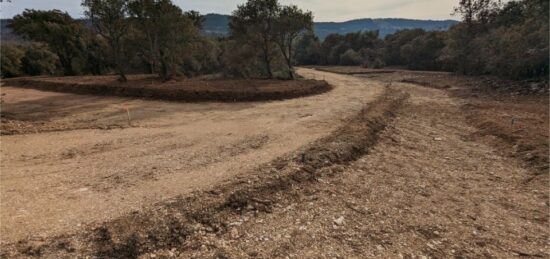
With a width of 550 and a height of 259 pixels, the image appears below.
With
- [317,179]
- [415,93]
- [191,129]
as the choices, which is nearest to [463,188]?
[317,179]

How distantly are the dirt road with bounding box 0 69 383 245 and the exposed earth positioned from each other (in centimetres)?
6

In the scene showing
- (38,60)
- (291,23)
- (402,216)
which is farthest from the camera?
(38,60)

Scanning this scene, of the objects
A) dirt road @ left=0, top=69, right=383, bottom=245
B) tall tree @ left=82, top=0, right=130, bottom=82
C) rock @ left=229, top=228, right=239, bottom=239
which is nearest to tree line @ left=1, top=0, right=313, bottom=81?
tall tree @ left=82, top=0, right=130, bottom=82

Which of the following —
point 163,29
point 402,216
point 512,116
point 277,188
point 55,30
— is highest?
point 55,30

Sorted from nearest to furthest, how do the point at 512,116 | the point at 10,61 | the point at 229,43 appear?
the point at 512,116, the point at 10,61, the point at 229,43

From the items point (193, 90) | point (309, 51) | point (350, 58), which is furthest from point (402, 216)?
point (309, 51)

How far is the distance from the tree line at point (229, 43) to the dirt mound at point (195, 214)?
24197 millimetres

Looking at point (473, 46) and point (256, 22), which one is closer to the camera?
point (256, 22)

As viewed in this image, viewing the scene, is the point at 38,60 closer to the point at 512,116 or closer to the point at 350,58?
the point at 512,116

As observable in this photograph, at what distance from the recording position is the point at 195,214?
7988mm

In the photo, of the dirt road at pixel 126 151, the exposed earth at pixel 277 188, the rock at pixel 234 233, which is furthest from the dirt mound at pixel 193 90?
the rock at pixel 234 233

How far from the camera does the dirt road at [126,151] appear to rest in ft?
26.8

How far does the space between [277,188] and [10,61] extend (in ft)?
149

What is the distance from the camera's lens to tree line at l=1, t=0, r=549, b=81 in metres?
29.8
